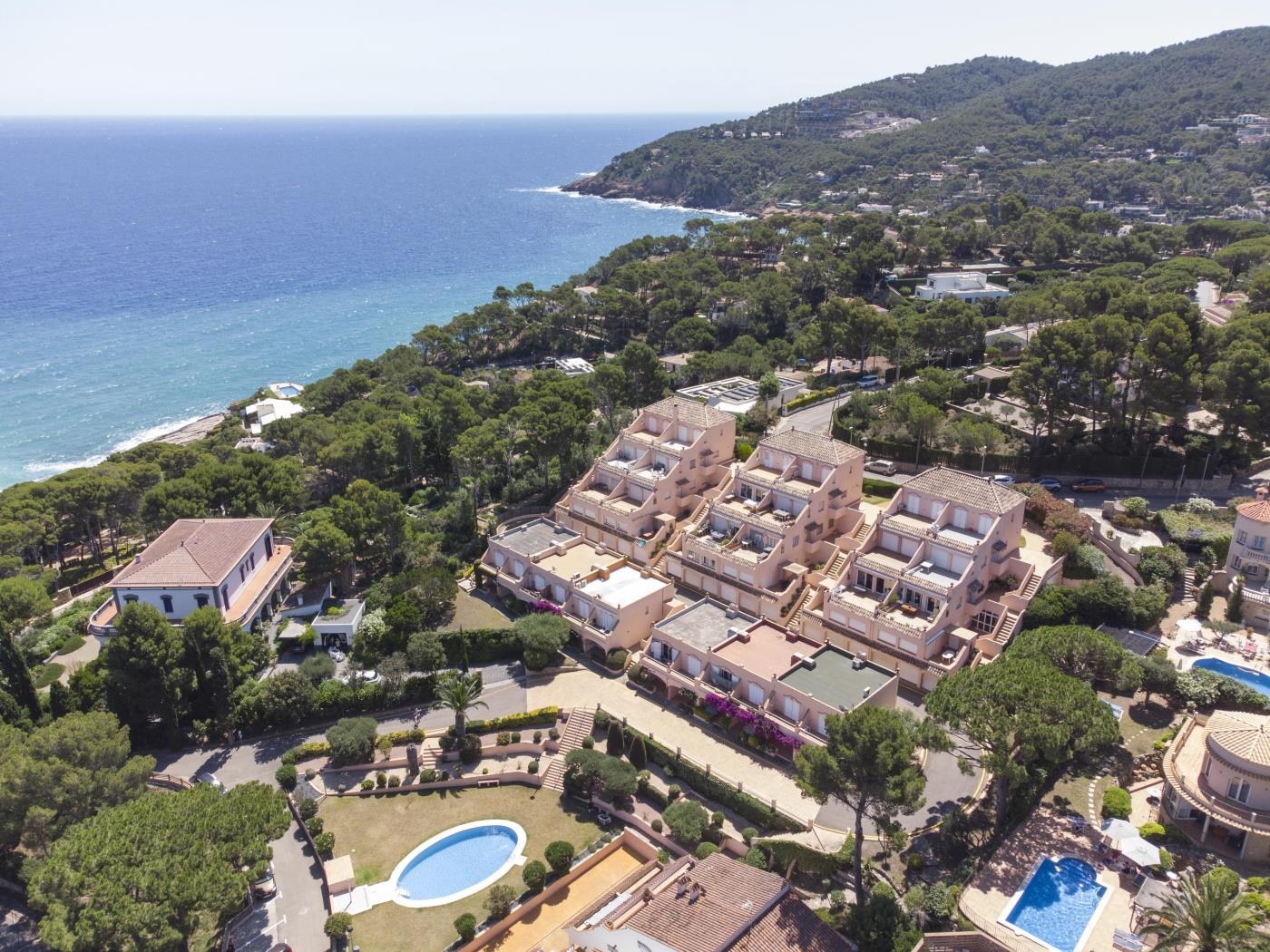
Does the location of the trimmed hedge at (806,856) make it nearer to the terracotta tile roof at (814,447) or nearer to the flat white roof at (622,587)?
the flat white roof at (622,587)

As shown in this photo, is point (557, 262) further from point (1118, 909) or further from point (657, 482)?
point (1118, 909)

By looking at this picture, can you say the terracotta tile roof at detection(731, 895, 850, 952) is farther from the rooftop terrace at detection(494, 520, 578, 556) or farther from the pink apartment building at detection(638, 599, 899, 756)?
the rooftop terrace at detection(494, 520, 578, 556)

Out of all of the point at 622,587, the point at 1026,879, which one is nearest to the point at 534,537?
the point at 622,587

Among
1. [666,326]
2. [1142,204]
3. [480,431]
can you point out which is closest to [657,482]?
[480,431]

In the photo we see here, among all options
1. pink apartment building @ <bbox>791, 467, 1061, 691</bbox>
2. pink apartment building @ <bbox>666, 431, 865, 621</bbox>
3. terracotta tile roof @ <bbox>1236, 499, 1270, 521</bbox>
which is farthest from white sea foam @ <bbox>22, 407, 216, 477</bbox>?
terracotta tile roof @ <bbox>1236, 499, 1270, 521</bbox>

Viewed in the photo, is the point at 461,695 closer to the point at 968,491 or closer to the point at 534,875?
the point at 534,875

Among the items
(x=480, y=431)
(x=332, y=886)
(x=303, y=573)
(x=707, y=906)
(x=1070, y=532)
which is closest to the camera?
(x=707, y=906)
